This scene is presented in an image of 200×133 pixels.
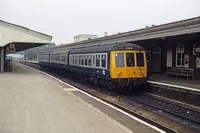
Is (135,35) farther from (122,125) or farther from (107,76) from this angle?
(122,125)

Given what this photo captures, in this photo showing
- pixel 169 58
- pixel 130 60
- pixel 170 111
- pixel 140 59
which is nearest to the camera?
pixel 170 111

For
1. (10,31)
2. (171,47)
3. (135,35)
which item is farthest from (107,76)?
(10,31)

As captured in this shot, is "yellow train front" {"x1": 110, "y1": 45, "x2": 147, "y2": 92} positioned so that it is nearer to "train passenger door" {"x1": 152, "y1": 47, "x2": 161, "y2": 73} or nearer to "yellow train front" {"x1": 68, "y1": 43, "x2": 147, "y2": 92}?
"yellow train front" {"x1": 68, "y1": 43, "x2": 147, "y2": 92}

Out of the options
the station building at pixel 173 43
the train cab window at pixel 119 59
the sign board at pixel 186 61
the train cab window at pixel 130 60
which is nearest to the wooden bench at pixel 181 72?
the station building at pixel 173 43

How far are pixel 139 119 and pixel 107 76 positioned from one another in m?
7.48

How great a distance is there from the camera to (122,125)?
9.12 m

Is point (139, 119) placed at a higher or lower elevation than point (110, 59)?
lower

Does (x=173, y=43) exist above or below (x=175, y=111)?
above

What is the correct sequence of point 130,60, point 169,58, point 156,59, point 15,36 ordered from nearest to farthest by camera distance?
1. point 130,60
2. point 169,58
3. point 156,59
4. point 15,36

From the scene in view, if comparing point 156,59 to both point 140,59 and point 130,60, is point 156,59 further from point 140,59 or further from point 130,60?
point 130,60

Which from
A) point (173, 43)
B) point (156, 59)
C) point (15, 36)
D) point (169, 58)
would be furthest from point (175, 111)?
point (15, 36)

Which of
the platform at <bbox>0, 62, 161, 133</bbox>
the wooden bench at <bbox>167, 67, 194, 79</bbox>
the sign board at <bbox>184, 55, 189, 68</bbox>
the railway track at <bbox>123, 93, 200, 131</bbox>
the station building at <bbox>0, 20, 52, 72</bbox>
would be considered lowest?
the railway track at <bbox>123, 93, 200, 131</bbox>

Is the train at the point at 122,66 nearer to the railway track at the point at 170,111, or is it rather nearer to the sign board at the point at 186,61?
the railway track at the point at 170,111

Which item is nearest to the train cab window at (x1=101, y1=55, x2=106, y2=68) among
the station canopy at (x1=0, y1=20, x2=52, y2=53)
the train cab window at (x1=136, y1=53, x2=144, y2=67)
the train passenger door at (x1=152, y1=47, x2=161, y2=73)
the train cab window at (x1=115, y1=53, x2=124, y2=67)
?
the train cab window at (x1=115, y1=53, x2=124, y2=67)
